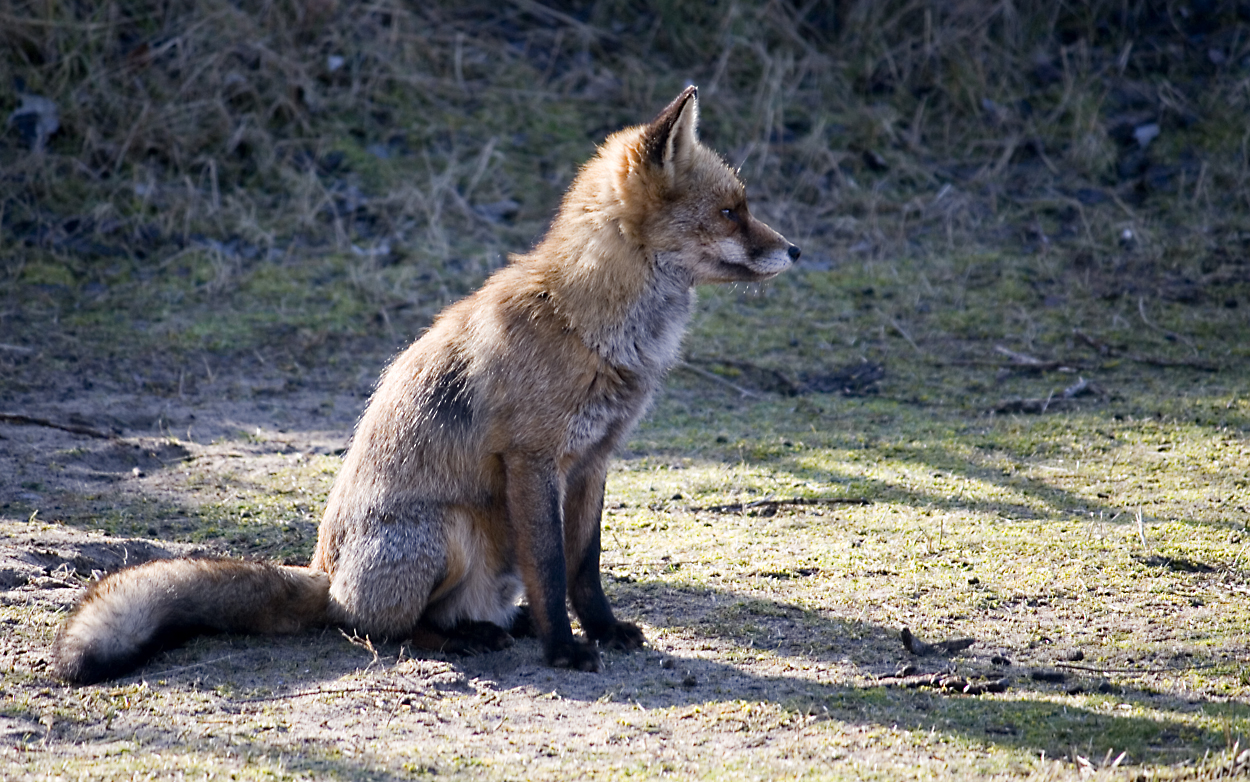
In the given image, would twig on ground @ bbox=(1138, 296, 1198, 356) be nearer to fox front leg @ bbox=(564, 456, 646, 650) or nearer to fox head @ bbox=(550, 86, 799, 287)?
fox head @ bbox=(550, 86, 799, 287)

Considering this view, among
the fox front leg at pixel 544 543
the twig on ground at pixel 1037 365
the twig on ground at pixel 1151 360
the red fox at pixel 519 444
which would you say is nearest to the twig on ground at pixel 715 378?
the twig on ground at pixel 1037 365

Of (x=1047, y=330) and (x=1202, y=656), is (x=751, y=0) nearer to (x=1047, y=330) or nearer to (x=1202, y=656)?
(x=1047, y=330)

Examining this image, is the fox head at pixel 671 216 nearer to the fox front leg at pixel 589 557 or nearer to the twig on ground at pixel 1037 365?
the fox front leg at pixel 589 557

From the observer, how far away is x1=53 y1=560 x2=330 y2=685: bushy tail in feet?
13.1

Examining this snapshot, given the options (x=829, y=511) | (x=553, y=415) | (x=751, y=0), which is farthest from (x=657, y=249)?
(x=751, y=0)

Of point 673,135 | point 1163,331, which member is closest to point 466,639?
point 673,135

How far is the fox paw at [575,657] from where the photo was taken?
168 inches

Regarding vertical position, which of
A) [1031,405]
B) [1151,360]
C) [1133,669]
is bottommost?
[1133,669]

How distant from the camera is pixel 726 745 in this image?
3.53m

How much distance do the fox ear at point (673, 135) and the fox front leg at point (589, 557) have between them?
119 cm

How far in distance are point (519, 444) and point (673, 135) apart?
1.34 meters

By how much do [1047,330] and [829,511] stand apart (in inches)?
131

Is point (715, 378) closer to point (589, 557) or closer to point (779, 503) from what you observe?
point (779, 503)

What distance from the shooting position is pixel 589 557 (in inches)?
183
